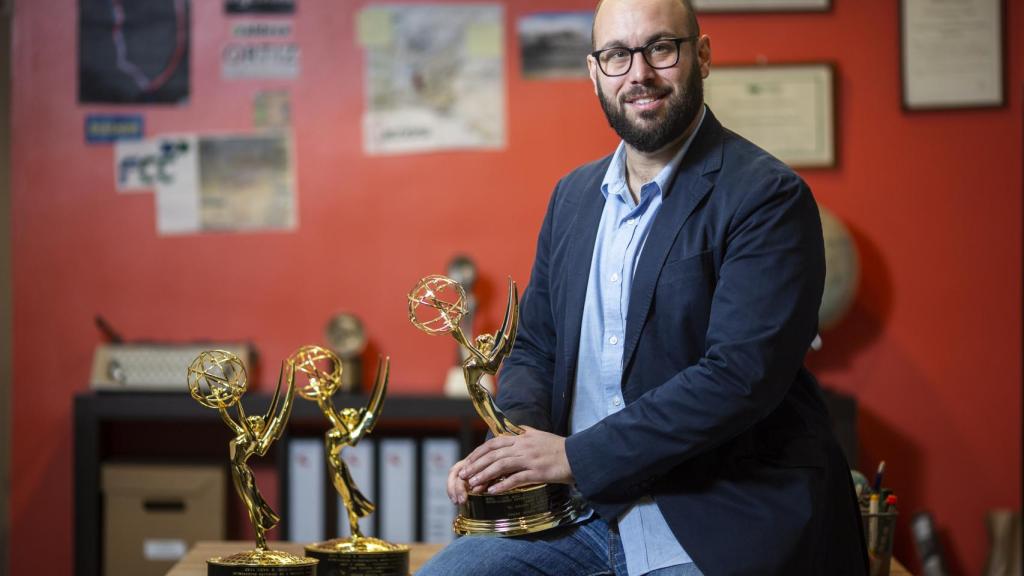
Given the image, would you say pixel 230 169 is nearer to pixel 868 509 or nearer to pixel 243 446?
pixel 243 446

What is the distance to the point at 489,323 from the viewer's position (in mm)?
3590

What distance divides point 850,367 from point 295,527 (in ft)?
5.74

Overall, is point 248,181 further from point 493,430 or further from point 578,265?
point 493,430

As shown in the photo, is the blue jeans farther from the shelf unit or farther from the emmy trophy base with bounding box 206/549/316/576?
the shelf unit

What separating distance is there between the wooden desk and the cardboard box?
4.20 feet

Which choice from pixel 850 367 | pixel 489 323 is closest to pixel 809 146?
pixel 850 367

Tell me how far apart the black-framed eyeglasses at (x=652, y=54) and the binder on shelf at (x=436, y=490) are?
1.77 metres

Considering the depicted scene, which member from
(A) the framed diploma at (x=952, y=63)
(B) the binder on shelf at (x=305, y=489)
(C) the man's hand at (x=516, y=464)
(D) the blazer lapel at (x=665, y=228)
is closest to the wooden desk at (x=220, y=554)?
(C) the man's hand at (x=516, y=464)

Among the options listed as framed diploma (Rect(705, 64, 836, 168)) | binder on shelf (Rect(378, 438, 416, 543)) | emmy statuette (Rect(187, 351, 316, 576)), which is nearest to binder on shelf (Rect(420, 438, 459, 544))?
binder on shelf (Rect(378, 438, 416, 543))

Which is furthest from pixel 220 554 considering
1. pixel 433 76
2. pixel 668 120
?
pixel 433 76

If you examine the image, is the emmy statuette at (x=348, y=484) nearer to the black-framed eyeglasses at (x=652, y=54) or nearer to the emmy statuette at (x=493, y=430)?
the emmy statuette at (x=493, y=430)

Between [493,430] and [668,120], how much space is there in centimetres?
54

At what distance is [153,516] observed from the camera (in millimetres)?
3367

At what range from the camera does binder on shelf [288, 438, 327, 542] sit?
3328mm
